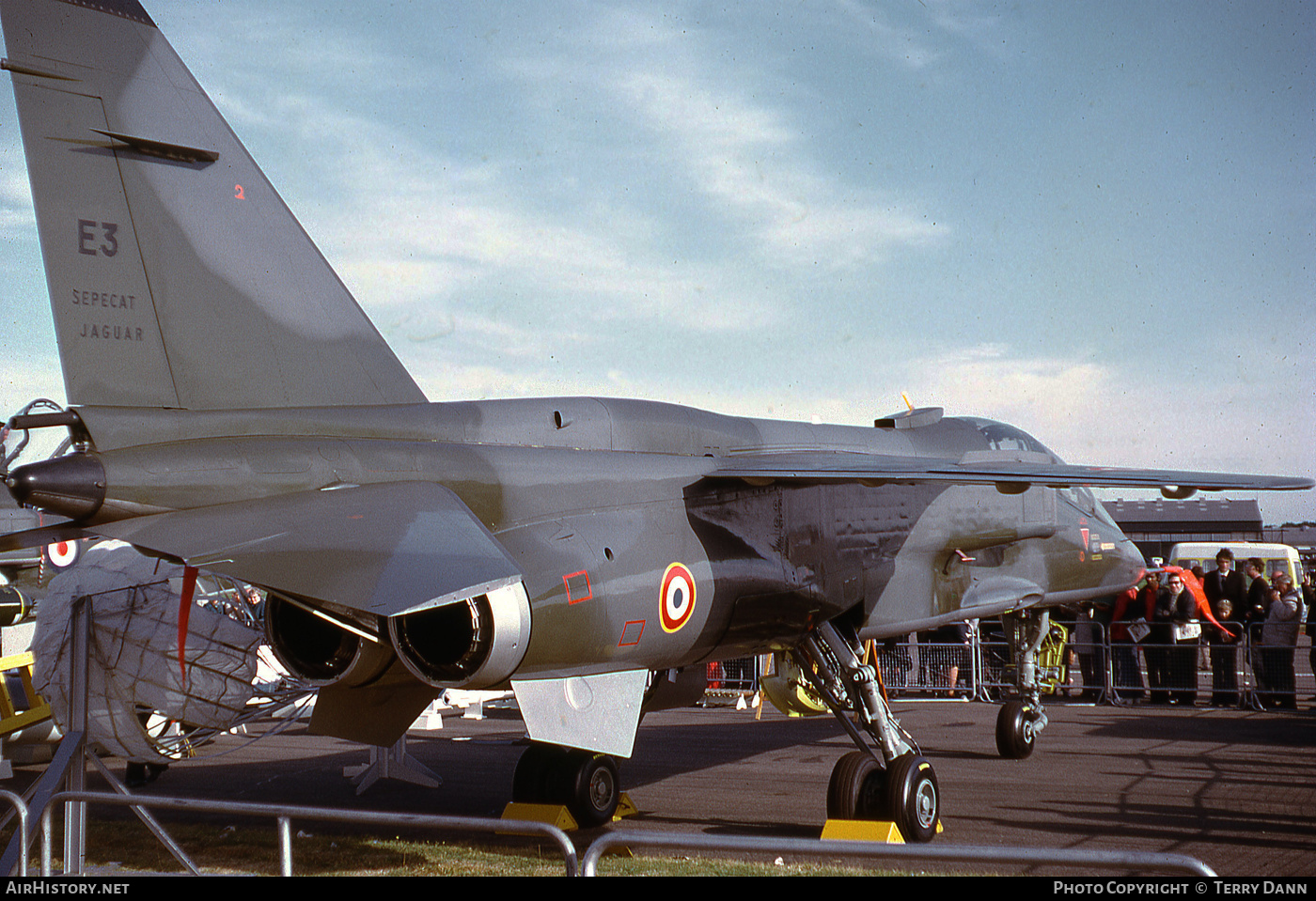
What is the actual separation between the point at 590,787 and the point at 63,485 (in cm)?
575

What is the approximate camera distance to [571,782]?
9.38m

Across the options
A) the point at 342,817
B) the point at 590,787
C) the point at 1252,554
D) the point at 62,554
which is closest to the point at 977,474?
the point at 590,787

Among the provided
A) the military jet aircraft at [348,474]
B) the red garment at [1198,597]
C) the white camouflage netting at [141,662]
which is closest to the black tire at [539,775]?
the military jet aircraft at [348,474]

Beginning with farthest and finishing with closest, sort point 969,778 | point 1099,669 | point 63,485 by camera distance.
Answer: point 1099,669
point 969,778
point 63,485

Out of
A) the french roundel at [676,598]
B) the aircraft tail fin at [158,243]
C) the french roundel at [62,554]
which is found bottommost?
the french roundel at [676,598]

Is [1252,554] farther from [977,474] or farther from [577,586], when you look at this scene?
[577,586]

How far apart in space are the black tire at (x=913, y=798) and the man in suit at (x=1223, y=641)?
33.8ft

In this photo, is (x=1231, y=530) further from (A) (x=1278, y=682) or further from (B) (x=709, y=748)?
(B) (x=709, y=748)

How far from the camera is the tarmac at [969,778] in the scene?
337 inches

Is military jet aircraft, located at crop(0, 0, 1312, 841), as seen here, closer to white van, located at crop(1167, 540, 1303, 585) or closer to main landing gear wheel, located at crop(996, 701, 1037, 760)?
main landing gear wheel, located at crop(996, 701, 1037, 760)

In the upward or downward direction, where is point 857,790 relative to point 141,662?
downward

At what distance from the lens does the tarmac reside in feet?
28.1

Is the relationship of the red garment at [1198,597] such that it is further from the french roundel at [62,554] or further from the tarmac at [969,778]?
the french roundel at [62,554]

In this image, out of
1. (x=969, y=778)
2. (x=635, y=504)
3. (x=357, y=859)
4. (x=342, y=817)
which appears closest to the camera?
(x=342, y=817)
